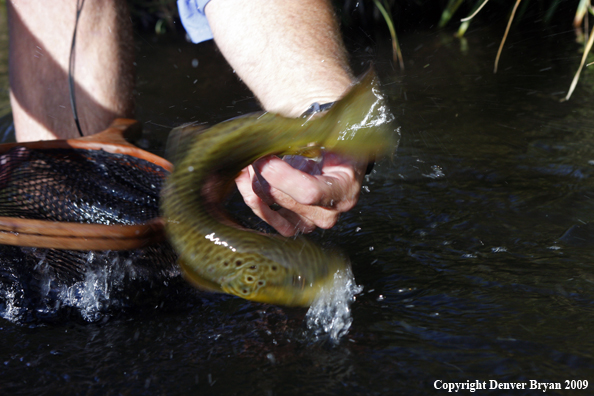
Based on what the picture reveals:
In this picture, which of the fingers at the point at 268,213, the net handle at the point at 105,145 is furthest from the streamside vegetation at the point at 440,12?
the fingers at the point at 268,213

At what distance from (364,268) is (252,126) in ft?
2.42

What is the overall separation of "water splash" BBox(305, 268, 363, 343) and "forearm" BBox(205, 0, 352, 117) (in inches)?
19.0

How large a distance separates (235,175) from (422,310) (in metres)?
0.65

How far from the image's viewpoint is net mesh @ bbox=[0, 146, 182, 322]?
5.21 feet

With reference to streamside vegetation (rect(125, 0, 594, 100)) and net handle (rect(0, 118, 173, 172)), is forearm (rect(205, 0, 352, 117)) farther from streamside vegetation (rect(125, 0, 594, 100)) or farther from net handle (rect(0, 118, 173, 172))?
streamside vegetation (rect(125, 0, 594, 100))

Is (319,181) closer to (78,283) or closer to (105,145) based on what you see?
(78,283)

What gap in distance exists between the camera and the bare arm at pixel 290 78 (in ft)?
4.14

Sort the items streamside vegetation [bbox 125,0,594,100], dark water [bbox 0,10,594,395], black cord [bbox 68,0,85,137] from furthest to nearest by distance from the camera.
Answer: streamside vegetation [bbox 125,0,594,100] → black cord [bbox 68,0,85,137] → dark water [bbox 0,10,594,395]

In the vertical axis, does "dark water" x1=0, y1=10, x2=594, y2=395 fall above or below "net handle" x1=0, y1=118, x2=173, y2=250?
below

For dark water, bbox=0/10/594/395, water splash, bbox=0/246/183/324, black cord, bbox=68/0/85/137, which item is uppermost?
black cord, bbox=68/0/85/137

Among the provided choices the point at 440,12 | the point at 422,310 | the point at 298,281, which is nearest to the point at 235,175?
the point at 298,281

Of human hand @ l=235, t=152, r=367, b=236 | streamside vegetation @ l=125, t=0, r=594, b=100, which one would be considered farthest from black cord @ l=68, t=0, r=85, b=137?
streamside vegetation @ l=125, t=0, r=594, b=100

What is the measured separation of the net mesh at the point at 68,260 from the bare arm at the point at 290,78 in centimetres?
43

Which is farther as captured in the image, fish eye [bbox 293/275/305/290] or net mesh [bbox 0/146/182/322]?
net mesh [bbox 0/146/182/322]
